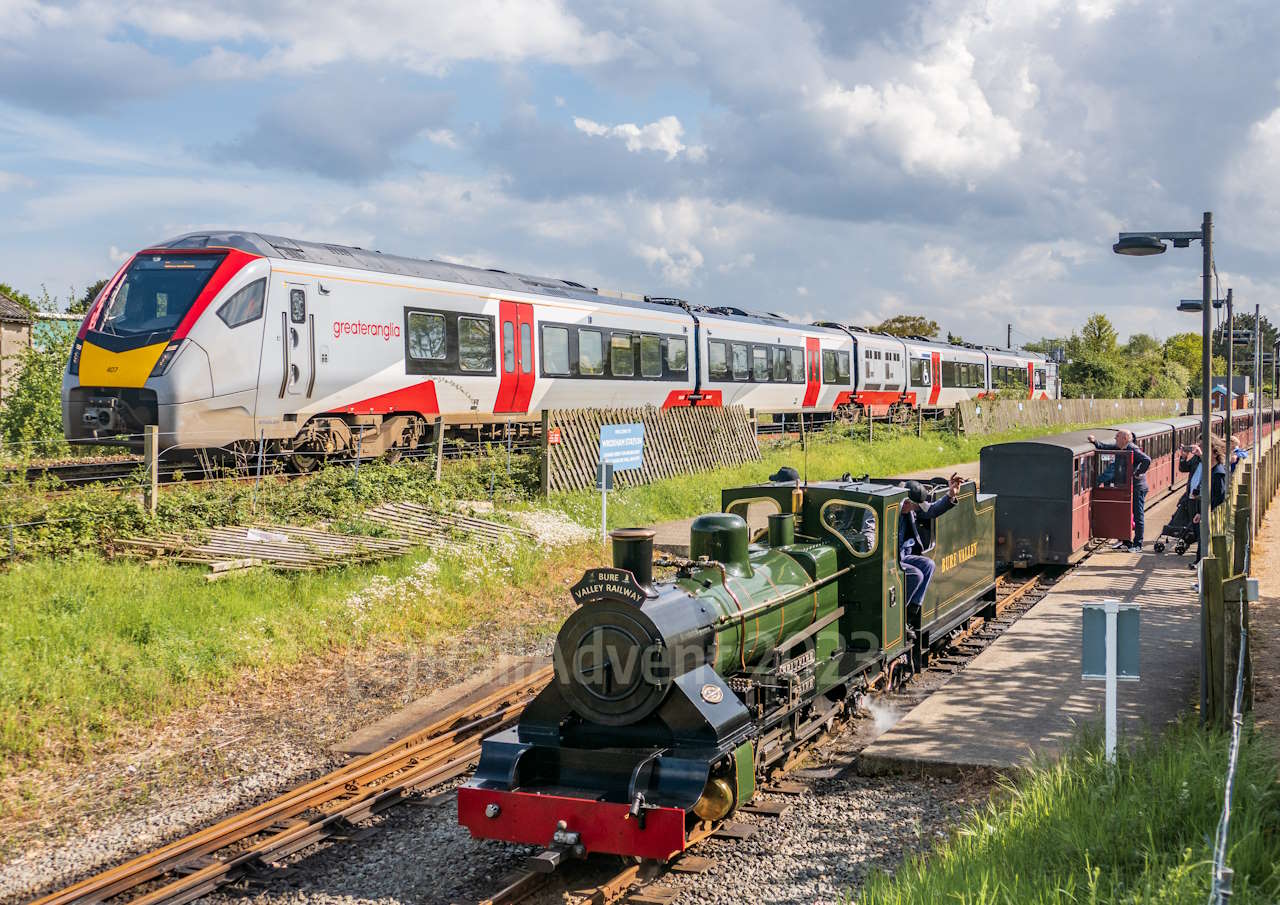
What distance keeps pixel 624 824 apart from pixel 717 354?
66.6 feet

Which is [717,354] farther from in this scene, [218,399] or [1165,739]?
[1165,739]

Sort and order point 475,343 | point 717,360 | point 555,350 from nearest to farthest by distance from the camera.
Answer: point 475,343, point 555,350, point 717,360

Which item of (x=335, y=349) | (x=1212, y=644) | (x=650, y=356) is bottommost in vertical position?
(x=1212, y=644)

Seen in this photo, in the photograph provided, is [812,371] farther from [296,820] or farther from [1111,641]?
[296,820]

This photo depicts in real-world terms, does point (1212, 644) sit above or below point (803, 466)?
below

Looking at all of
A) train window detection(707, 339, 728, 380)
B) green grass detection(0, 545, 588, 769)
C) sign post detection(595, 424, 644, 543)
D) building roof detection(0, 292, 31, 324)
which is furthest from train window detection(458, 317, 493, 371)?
building roof detection(0, 292, 31, 324)

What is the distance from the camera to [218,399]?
14.4 m

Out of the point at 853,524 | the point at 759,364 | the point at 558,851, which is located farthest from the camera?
the point at 759,364

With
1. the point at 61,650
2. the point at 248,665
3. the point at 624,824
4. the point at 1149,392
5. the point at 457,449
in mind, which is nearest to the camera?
the point at 624,824

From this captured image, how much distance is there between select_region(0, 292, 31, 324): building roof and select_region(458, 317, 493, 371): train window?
19902mm

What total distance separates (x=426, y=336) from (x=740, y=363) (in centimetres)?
1122

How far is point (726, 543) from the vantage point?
7.93m

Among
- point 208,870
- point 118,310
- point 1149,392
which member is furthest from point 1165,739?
point 1149,392

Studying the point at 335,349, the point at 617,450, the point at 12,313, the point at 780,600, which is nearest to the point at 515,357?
the point at 617,450
